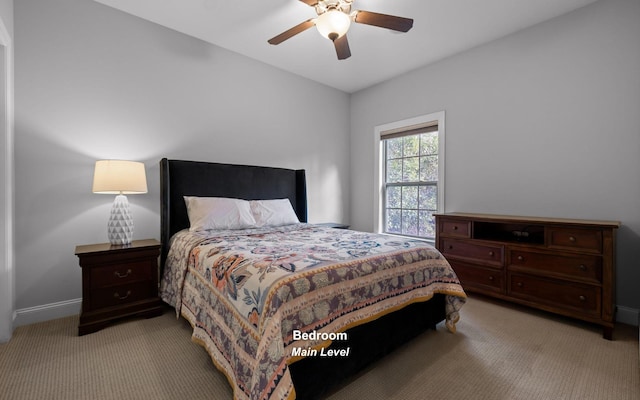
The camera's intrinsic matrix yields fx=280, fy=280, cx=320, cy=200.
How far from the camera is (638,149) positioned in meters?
2.31

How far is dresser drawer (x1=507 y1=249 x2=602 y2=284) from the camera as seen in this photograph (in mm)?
2180

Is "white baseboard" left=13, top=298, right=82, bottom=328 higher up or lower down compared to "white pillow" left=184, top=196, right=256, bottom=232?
lower down

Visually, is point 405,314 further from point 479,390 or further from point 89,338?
point 89,338

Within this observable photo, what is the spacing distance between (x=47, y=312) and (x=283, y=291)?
2465 millimetres

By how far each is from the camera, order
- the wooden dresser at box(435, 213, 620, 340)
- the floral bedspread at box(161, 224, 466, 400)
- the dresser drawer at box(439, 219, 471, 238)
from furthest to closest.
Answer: the dresser drawer at box(439, 219, 471, 238), the wooden dresser at box(435, 213, 620, 340), the floral bedspread at box(161, 224, 466, 400)

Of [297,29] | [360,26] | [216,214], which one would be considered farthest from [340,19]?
[216,214]

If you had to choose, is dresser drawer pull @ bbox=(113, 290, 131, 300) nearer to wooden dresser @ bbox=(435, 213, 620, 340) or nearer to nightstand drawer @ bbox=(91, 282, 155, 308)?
nightstand drawer @ bbox=(91, 282, 155, 308)

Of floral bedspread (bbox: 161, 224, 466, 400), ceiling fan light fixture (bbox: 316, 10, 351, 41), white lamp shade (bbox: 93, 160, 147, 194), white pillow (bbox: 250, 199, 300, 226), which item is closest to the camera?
floral bedspread (bbox: 161, 224, 466, 400)

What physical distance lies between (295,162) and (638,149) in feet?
11.4

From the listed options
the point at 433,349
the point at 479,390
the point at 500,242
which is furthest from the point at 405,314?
the point at 500,242

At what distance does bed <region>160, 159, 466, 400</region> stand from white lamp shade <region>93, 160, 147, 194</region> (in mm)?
416

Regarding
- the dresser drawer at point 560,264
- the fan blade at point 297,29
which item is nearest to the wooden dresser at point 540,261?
the dresser drawer at point 560,264

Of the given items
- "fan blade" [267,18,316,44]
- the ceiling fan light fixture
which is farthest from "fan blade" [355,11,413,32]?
"fan blade" [267,18,316,44]

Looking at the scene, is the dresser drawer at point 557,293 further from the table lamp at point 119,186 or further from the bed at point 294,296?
the table lamp at point 119,186
